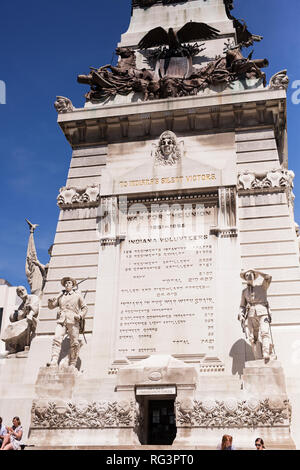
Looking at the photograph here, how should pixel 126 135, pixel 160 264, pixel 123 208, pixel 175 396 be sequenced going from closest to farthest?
pixel 175 396, pixel 160 264, pixel 123 208, pixel 126 135

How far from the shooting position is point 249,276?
678 inches

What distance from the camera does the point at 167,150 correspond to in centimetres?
2195

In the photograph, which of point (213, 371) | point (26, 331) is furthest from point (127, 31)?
point (213, 371)

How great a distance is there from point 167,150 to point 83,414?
1065 cm

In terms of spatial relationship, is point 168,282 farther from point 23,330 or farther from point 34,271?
point 34,271

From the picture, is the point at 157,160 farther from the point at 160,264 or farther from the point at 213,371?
the point at 213,371

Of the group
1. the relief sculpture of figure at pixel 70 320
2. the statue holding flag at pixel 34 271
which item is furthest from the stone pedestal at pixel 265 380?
the statue holding flag at pixel 34 271

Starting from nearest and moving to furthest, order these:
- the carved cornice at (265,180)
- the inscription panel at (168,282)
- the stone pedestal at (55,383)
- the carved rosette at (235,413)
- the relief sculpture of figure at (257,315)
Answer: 1. the carved rosette at (235,413)
2. the relief sculpture of figure at (257,315)
3. the stone pedestal at (55,383)
4. the inscription panel at (168,282)
5. the carved cornice at (265,180)

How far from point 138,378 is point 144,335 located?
8.22ft

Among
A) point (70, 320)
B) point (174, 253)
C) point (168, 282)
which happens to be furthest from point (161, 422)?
point (174, 253)

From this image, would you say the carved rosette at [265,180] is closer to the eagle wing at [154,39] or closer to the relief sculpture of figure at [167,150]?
the relief sculpture of figure at [167,150]

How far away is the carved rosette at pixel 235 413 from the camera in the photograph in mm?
15180

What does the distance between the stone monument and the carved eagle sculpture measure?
0.09 meters

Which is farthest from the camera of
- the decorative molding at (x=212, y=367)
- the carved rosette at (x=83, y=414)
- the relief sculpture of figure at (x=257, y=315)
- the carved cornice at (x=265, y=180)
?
the carved cornice at (x=265, y=180)
